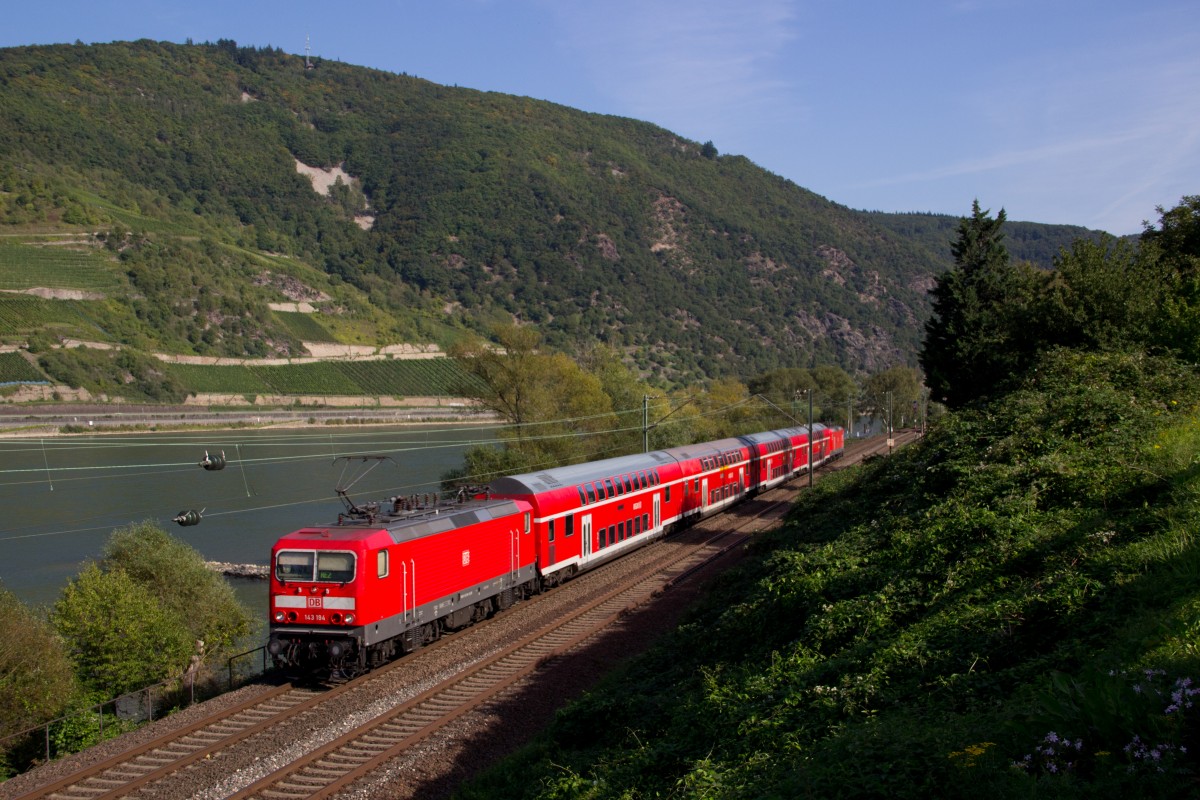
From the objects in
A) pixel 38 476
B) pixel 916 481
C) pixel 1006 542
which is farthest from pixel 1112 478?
pixel 38 476

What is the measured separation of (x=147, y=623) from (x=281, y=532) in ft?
95.5

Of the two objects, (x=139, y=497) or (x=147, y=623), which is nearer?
(x=147, y=623)

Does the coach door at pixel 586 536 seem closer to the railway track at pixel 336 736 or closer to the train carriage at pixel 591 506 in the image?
the train carriage at pixel 591 506

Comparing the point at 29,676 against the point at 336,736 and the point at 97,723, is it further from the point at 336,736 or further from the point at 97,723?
the point at 336,736

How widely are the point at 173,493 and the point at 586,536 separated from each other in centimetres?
4573

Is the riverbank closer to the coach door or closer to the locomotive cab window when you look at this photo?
the coach door

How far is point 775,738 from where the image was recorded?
933cm

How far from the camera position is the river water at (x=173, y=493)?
48531 millimetres

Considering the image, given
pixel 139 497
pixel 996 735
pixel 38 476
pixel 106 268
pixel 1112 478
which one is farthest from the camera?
pixel 106 268

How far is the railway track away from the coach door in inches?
163

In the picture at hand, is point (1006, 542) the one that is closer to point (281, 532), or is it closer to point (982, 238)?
point (982, 238)

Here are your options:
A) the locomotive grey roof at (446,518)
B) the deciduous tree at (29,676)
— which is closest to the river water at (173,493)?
the deciduous tree at (29,676)

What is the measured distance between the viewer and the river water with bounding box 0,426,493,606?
48531mm

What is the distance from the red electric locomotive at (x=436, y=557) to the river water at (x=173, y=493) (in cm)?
1001
